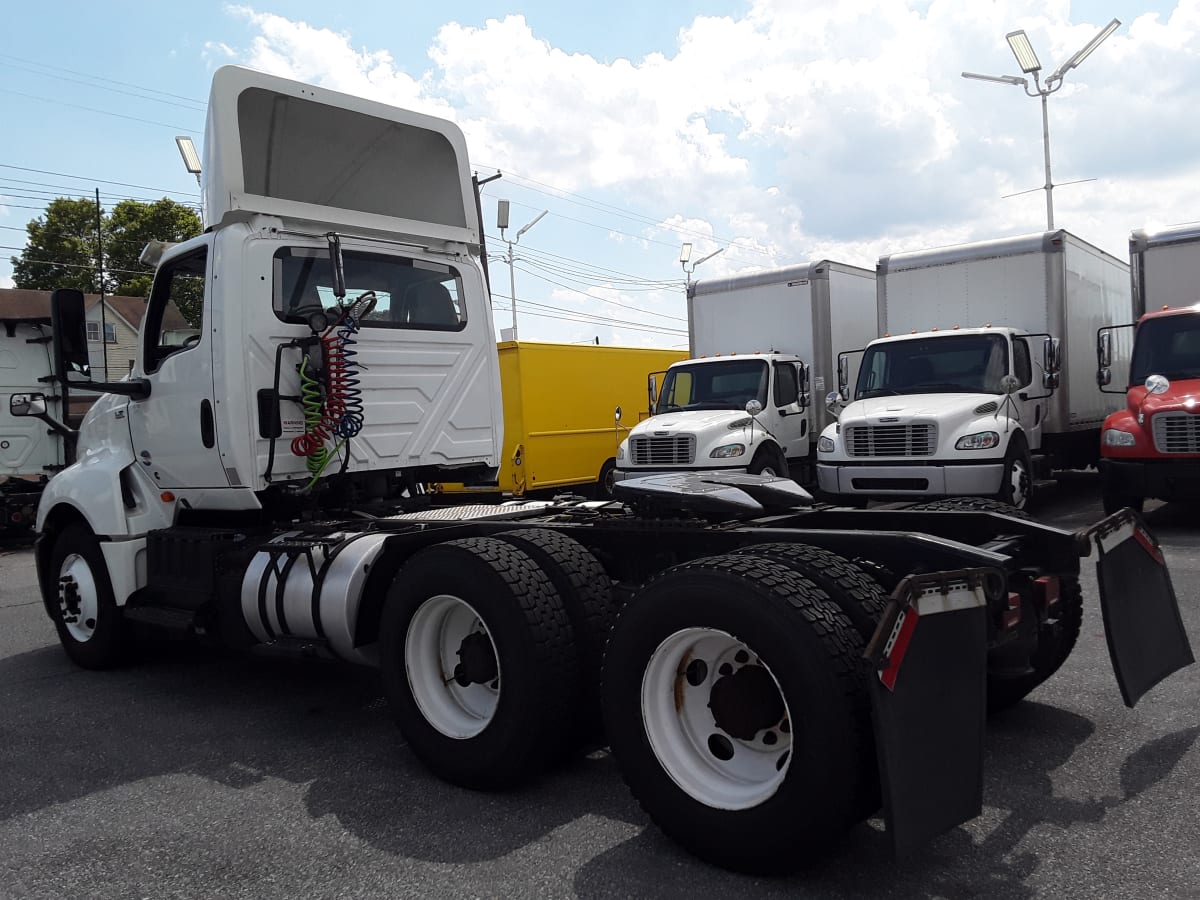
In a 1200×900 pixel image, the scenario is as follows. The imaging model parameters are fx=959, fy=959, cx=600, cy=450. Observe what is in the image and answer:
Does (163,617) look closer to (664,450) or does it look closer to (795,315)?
(664,450)

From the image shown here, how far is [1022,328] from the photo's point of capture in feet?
41.4

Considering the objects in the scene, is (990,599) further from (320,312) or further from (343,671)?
(343,671)

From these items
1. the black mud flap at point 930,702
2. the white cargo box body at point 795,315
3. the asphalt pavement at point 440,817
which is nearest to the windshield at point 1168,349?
the white cargo box body at point 795,315

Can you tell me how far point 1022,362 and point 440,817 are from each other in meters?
10.4

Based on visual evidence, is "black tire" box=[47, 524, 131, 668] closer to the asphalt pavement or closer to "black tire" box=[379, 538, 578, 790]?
the asphalt pavement

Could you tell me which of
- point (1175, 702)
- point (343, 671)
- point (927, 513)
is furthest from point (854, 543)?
point (343, 671)

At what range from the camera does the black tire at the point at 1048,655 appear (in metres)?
4.18

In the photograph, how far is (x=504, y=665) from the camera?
377 cm

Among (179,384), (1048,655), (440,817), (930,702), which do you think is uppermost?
(179,384)

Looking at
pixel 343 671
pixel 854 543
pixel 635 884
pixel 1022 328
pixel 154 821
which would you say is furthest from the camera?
pixel 1022 328

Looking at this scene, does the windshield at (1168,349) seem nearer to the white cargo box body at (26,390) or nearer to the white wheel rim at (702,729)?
the white wheel rim at (702,729)

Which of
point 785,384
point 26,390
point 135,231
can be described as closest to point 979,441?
point 785,384

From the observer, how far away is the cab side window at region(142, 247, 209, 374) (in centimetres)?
571

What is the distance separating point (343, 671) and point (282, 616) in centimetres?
121
